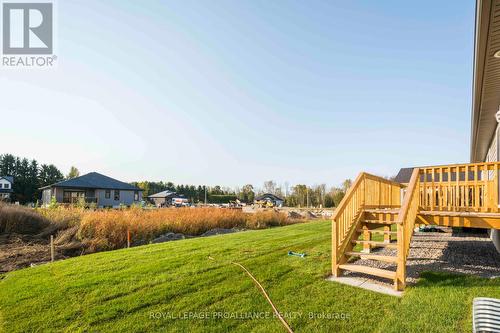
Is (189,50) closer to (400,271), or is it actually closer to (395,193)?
(395,193)

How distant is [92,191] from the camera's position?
3005 cm

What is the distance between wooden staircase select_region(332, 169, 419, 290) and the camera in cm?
418

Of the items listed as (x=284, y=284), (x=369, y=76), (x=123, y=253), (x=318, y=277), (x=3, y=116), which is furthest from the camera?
(x=369, y=76)

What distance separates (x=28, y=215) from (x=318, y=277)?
32.9ft

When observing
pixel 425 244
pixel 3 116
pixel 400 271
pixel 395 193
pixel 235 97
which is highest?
pixel 235 97

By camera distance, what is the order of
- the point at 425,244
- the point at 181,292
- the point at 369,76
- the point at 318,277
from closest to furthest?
the point at 181,292
the point at 318,277
the point at 425,244
the point at 369,76

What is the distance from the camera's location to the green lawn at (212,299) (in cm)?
299

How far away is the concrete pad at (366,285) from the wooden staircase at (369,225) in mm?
121

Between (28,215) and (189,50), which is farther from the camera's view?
(189,50)

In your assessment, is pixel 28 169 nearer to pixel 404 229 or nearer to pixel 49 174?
pixel 49 174

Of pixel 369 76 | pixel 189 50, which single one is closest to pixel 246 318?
pixel 189 50

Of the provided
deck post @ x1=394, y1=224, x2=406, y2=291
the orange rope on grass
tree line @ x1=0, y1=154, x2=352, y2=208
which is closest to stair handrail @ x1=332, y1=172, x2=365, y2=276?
deck post @ x1=394, y1=224, x2=406, y2=291

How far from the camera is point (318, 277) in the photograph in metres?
4.55

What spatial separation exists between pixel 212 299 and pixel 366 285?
2289 mm
